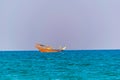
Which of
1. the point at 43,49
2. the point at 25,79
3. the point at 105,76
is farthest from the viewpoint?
the point at 43,49

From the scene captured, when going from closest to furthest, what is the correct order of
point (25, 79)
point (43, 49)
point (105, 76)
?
point (25, 79) < point (105, 76) < point (43, 49)

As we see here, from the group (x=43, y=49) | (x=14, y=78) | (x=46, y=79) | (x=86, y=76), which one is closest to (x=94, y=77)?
(x=86, y=76)

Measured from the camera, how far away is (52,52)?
465 feet

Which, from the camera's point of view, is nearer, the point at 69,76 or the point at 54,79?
the point at 54,79

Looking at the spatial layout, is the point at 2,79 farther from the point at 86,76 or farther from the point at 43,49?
the point at 43,49

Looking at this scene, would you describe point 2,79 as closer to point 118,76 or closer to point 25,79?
point 25,79

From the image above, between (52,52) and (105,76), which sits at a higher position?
(105,76)

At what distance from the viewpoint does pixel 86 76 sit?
5459cm

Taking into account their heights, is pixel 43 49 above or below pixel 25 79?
below

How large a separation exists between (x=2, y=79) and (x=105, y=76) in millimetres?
11484

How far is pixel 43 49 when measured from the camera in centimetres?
13812

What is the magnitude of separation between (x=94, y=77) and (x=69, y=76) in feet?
10.5

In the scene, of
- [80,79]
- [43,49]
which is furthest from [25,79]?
[43,49]

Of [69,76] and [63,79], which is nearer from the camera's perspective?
[63,79]
